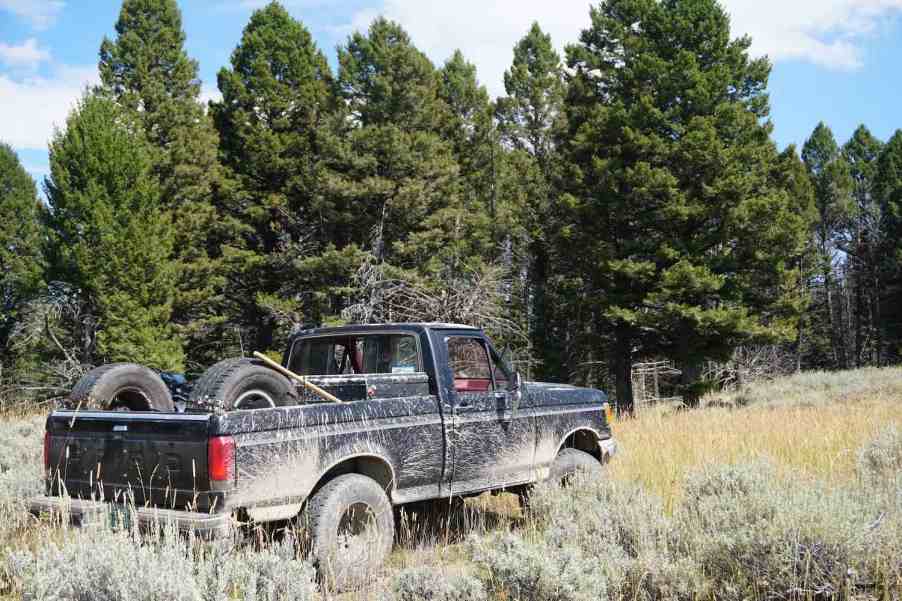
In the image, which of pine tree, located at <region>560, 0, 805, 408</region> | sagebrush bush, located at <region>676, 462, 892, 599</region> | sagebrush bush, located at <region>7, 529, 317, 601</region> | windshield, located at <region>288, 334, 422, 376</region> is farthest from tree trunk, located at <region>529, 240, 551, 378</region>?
sagebrush bush, located at <region>7, 529, 317, 601</region>

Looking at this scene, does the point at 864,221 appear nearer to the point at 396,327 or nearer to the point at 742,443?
the point at 742,443

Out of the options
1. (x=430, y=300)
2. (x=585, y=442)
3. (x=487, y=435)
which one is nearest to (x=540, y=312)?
(x=430, y=300)

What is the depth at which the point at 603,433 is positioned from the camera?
816cm

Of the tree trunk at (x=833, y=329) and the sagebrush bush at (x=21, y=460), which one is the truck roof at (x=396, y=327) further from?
the tree trunk at (x=833, y=329)

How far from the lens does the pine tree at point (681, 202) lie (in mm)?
23453

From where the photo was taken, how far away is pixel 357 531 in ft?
19.0

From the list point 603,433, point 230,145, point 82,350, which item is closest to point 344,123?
point 230,145

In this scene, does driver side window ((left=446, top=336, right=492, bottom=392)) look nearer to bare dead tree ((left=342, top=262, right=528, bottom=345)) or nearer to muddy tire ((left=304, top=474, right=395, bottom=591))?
muddy tire ((left=304, top=474, right=395, bottom=591))

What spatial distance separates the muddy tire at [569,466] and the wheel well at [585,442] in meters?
0.48

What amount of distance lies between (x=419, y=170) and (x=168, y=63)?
432 inches

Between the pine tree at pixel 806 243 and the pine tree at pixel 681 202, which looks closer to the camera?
the pine tree at pixel 681 202

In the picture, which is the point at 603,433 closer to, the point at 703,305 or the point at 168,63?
the point at 703,305

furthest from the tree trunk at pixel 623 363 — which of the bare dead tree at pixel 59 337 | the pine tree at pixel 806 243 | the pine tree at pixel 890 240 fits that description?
the pine tree at pixel 890 240

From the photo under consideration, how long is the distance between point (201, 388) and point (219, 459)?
1.13 m
